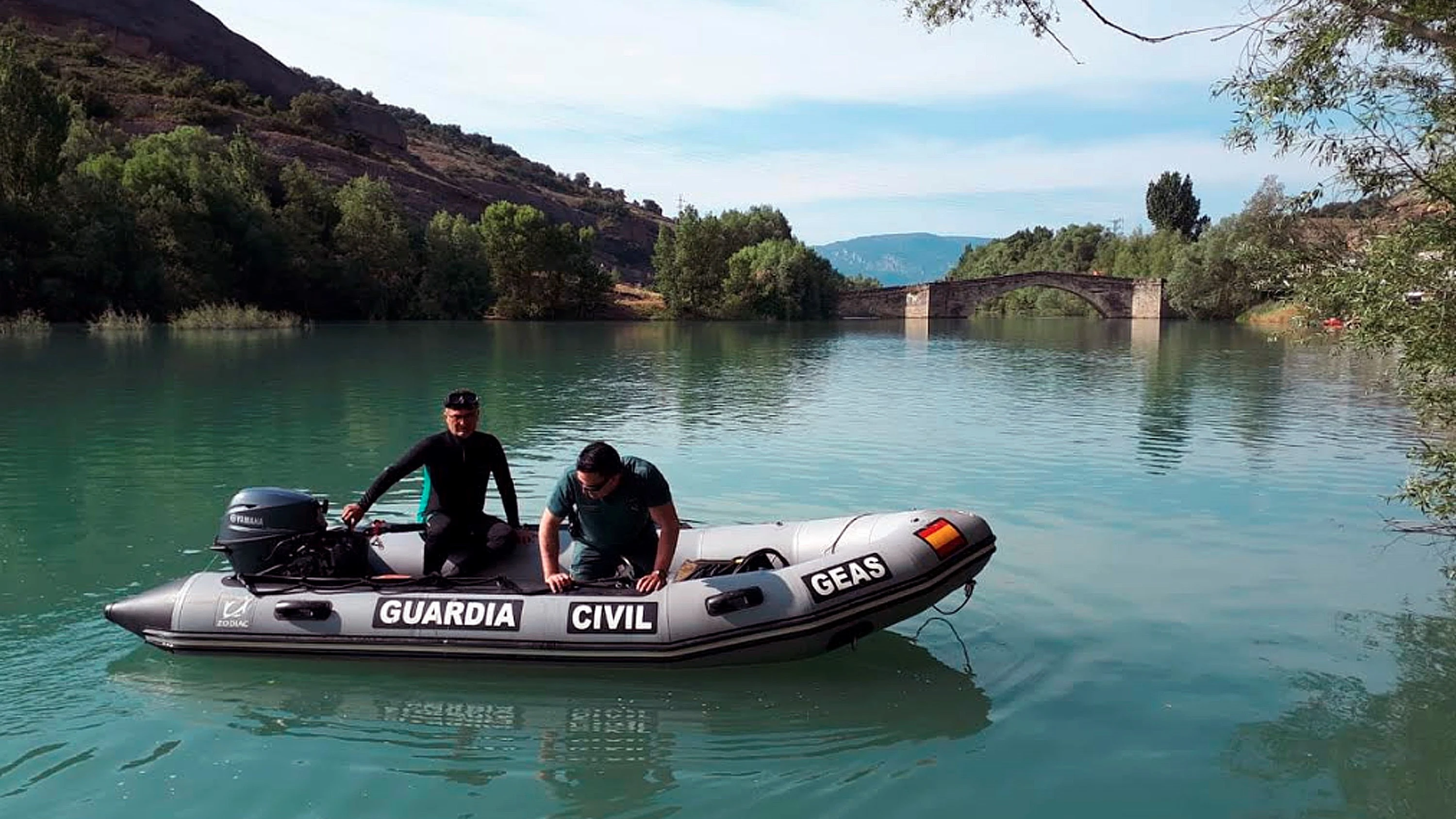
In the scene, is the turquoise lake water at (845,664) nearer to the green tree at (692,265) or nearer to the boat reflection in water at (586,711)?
the boat reflection in water at (586,711)

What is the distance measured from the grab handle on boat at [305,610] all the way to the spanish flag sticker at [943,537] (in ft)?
12.2

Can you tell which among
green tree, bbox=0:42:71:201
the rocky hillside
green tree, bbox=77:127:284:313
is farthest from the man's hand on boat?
the rocky hillside

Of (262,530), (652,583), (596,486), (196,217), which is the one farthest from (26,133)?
(652,583)

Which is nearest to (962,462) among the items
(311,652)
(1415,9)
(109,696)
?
(1415,9)

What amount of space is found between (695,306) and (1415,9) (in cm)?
7196

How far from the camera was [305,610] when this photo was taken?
21.8ft

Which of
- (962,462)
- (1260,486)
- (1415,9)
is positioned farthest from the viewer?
(962,462)

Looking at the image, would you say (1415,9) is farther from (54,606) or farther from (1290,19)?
(54,606)

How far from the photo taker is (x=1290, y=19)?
7.24 meters

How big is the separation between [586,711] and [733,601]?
3.52 feet

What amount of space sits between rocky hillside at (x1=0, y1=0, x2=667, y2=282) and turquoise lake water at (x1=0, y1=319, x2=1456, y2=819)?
70.0 metres

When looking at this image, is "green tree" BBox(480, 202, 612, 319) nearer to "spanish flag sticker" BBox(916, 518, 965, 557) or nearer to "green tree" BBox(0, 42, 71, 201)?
"green tree" BBox(0, 42, 71, 201)

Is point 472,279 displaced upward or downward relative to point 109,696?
upward

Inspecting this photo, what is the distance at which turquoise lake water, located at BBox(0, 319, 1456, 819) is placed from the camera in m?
5.39
